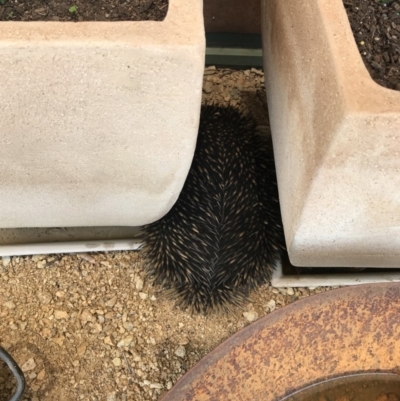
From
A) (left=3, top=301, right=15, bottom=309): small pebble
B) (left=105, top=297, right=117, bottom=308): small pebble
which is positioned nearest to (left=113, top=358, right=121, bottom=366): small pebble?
(left=105, top=297, right=117, bottom=308): small pebble

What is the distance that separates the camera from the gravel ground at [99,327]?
105 cm

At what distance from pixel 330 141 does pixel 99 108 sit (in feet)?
1.08

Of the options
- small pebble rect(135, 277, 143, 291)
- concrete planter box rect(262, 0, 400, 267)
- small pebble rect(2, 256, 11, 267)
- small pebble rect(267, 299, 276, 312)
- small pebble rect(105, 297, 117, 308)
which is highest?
concrete planter box rect(262, 0, 400, 267)

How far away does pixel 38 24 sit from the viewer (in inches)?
26.4

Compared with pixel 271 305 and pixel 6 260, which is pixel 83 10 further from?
pixel 271 305

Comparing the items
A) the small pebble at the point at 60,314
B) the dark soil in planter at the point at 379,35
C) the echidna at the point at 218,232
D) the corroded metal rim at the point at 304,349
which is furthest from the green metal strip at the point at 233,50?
the corroded metal rim at the point at 304,349

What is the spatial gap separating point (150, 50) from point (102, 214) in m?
0.45

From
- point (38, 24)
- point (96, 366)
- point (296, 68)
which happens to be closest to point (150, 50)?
point (38, 24)

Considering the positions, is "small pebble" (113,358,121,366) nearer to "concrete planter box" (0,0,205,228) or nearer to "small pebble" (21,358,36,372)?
"small pebble" (21,358,36,372)

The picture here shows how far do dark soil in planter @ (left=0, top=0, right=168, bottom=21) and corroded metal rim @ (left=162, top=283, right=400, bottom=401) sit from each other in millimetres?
513

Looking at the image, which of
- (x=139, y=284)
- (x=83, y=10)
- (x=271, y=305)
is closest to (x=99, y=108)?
(x=83, y=10)

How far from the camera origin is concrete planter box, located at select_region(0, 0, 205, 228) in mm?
658

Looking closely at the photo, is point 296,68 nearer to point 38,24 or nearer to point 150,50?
point 150,50

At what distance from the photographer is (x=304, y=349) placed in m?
0.79
